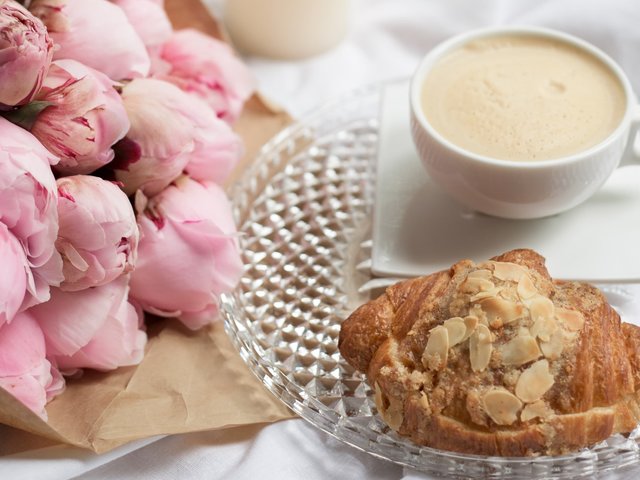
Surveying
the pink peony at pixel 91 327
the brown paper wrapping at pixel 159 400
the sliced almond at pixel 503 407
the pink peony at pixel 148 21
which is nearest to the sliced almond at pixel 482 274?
the sliced almond at pixel 503 407

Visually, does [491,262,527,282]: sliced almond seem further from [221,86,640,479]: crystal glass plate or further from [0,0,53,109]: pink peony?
[0,0,53,109]: pink peony

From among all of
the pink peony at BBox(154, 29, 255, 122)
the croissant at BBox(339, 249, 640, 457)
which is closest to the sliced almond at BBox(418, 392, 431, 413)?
the croissant at BBox(339, 249, 640, 457)

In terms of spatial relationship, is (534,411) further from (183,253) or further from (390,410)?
(183,253)

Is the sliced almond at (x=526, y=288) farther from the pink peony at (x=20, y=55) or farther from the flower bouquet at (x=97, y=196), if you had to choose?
the pink peony at (x=20, y=55)

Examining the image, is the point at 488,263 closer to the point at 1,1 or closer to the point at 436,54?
the point at 436,54

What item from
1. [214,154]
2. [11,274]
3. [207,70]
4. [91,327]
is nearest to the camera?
[11,274]

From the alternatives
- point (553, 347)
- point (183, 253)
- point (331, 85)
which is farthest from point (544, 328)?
point (331, 85)
